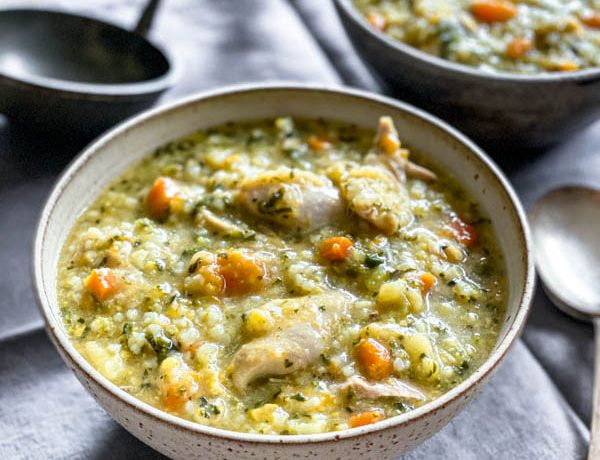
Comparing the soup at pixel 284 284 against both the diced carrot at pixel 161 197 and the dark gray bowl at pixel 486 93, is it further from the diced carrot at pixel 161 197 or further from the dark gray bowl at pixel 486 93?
the dark gray bowl at pixel 486 93

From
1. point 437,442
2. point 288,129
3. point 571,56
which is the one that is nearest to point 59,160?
point 288,129

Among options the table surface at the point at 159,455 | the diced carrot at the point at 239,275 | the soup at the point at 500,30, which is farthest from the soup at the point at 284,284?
the soup at the point at 500,30

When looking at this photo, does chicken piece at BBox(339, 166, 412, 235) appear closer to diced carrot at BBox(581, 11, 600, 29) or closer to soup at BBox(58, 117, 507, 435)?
soup at BBox(58, 117, 507, 435)

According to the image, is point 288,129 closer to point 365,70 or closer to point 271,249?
point 271,249

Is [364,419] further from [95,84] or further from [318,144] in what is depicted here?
[95,84]

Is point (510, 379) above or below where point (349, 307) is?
below

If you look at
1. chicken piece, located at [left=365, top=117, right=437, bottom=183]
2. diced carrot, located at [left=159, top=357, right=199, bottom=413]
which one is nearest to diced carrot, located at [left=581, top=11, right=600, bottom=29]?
chicken piece, located at [left=365, top=117, right=437, bottom=183]

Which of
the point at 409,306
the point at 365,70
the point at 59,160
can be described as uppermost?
the point at 409,306
